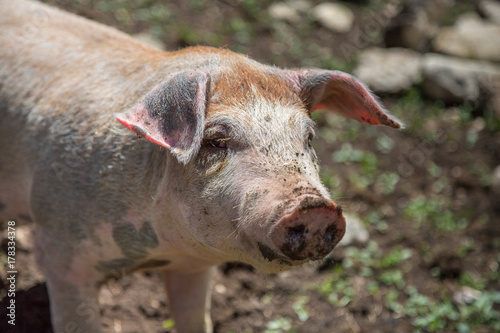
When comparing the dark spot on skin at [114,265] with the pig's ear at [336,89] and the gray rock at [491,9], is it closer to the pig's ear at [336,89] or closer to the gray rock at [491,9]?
the pig's ear at [336,89]

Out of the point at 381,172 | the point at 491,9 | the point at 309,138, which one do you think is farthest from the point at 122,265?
the point at 491,9

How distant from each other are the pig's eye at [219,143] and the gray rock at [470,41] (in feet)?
20.3

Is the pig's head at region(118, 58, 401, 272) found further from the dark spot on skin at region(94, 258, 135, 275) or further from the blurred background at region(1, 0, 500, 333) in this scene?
the blurred background at region(1, 0, 500, 333)

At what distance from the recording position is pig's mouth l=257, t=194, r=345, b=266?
2.38 m

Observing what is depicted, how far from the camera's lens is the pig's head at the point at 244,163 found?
2.46 m

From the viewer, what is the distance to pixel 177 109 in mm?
2783

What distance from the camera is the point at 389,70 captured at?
24.8 ft

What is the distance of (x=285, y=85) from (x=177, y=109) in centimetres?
71

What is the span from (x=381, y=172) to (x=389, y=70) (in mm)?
1833

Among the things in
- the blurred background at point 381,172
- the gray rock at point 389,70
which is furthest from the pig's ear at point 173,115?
the gray rock at point 389,70

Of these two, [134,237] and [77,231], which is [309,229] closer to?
[134,237]

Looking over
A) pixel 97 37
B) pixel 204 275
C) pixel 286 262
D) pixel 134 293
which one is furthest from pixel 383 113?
pixel 134 293

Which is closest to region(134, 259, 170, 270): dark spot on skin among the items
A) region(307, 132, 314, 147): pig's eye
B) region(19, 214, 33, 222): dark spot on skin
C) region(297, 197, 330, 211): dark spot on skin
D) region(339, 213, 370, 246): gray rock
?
region(19, 214, 33, 222): dark spot on skin

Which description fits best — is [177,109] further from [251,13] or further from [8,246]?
[251,13]
